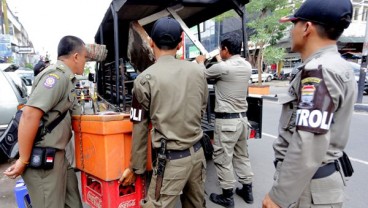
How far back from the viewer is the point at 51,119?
1.93 meters

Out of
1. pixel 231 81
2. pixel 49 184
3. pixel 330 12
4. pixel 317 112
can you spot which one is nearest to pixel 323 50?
pixel 330 12

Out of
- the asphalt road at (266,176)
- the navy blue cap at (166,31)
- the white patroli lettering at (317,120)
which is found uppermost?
the navy blue cap at (166,31)

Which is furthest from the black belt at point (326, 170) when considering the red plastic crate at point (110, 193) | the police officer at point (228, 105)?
the police officer at point (228, 105)

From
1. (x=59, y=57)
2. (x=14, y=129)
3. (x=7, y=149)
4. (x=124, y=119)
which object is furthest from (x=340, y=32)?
(x=7, y=149)

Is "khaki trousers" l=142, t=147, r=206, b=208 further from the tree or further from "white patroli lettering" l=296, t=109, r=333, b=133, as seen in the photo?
the tree

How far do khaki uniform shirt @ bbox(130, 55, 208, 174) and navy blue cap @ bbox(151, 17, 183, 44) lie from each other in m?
0.12

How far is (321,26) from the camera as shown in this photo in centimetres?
133

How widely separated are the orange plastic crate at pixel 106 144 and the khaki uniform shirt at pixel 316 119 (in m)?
1.06

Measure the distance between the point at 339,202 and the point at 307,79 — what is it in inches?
26.9

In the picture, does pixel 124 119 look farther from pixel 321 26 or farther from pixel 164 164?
pixel 321 26

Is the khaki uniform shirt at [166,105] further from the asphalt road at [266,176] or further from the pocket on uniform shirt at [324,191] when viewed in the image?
the asphalt road at [266,176]

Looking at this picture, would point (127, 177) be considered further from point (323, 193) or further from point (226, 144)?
point (226, 144)

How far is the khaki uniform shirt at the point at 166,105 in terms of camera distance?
1780 mm

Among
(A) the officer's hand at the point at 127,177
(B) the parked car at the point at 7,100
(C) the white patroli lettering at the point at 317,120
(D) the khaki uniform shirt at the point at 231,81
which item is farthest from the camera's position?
(B) the parked car at the point at 7,100
